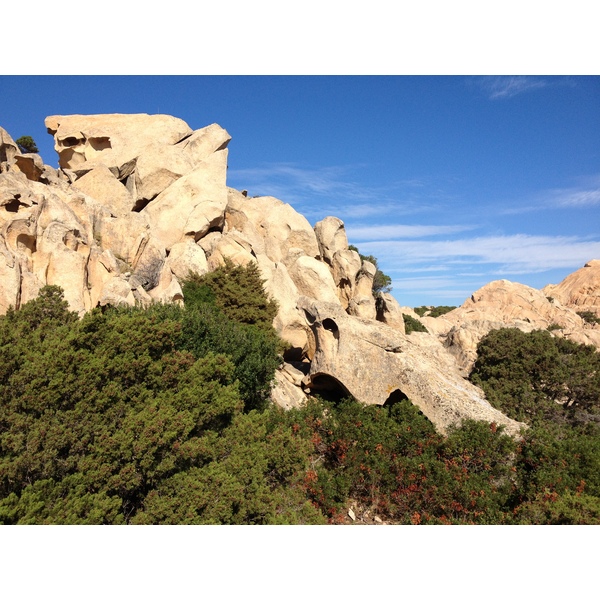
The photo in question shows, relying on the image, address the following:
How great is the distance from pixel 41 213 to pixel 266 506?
1760cm

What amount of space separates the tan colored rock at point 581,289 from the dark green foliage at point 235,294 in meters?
64.0

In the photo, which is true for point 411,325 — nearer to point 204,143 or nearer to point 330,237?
point 330,237

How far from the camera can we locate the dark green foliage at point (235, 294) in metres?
25.0

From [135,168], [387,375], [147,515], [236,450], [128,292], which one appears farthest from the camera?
[135,168]

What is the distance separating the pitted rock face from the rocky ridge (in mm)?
56

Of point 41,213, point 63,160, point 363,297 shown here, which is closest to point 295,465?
point 41,213

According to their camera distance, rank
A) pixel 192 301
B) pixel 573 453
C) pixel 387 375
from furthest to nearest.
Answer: pixel 192 301, pixel 387 375, pixel 573 453

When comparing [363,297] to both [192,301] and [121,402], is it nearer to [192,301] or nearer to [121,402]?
[192,301]

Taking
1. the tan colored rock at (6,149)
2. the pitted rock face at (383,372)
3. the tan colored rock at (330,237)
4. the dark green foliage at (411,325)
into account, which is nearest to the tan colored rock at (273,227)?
the tan colored rock at (330,237)

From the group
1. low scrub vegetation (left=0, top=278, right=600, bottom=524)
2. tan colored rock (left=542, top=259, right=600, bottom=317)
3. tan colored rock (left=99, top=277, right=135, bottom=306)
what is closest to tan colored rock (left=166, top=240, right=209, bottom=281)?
tan colored rock (left=99, top=277, right=135, bottom=306)

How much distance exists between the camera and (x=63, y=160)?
37.2 meters

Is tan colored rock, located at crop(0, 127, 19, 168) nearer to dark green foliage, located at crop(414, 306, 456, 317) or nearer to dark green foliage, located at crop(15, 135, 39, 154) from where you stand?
dark green foliage, located at crop(15, 135, 39, 154)

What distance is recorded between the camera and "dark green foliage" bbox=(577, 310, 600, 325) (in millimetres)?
59438

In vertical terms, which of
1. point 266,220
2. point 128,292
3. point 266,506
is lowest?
point 266,506
